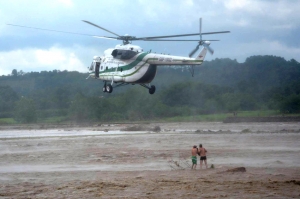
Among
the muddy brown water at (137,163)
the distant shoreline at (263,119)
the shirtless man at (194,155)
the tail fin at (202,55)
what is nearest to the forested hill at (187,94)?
the distant shoreline at (263,119)

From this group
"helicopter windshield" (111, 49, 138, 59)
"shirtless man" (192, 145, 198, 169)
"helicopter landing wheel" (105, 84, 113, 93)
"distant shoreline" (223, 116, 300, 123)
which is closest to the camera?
"shirtless man" (192, 145, 198, 169)

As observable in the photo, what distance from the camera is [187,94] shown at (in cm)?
8000

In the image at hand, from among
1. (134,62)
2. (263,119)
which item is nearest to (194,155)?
(134,62)

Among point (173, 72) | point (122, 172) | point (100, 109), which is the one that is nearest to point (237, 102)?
point (173, 72)

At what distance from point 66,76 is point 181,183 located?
76.6 m

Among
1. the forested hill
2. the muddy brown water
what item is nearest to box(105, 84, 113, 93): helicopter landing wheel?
the muddy brown water

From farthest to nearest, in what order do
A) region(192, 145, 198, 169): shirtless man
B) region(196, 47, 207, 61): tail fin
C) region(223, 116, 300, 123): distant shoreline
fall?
region(223, 116, 300, 123): distant shoreline → region(196, 47, 207, 61): tail fin → region(192, 145, 198, 169): shirtless man

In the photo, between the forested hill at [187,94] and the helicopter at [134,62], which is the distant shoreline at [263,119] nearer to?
the forested hill at [187,94]

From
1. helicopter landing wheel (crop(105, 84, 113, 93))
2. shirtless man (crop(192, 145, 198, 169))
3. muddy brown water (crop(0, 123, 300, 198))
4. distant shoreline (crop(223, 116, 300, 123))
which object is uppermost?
helicopter landing wheel (crop(105, 84, 113, 93))

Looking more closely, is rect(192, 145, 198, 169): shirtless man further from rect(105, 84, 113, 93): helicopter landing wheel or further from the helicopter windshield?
the helicopter windshield

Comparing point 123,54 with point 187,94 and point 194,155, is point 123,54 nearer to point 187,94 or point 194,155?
point 194,155

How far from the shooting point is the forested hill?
251 ft

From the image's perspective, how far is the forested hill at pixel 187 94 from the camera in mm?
76375

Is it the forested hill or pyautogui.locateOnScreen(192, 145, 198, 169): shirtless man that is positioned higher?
the forested hill
